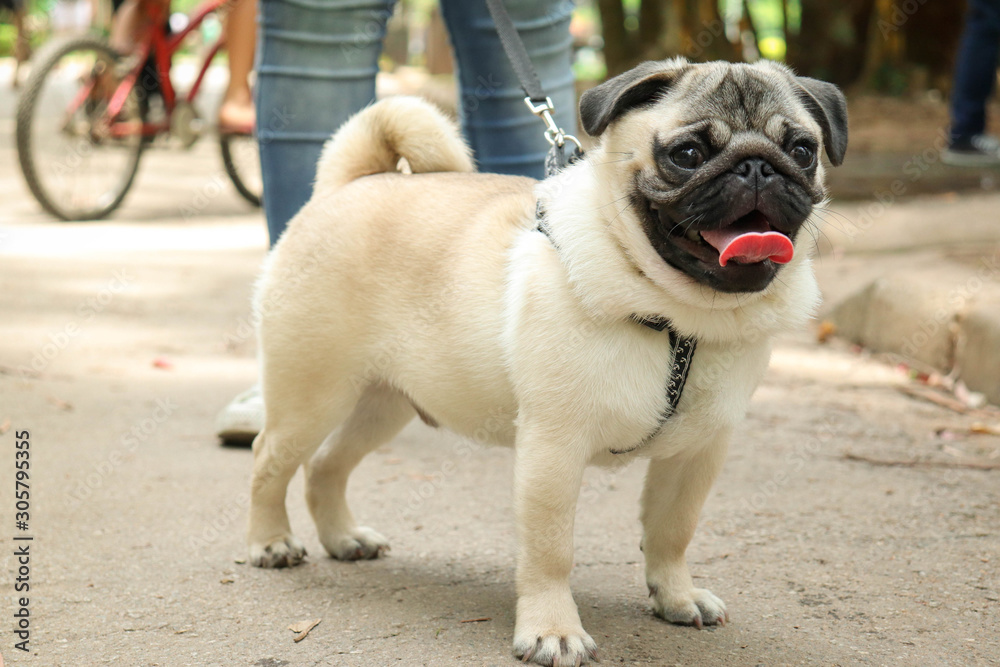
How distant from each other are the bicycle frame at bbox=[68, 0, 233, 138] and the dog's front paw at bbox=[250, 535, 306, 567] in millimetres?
4975

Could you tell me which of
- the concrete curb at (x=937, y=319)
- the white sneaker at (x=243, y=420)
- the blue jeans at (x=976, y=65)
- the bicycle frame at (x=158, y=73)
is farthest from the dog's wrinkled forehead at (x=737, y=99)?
the bicycle frame at (x=158, y=73)

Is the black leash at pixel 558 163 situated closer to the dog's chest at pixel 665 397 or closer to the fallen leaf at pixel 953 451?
the dog's chest at pixel 665 397

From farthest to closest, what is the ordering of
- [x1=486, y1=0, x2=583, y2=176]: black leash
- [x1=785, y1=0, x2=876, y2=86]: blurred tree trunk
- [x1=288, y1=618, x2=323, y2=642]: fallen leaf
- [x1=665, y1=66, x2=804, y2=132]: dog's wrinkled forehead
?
[x1=785, y1=0, x2=876, y2=86]: blurred tree trunk, [x1=486, y1=0, x2=583, y2=176]: black leash, [x1=288, y1=618, x2=323, y2=642]: fallen leaf, [x1=665, y1=66, x2=804, y2=132]: dog's wrinkled forehead

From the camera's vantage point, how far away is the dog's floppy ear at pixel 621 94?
1.98 metres

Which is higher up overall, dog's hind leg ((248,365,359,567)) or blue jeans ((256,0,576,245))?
blue jeans ((256,0,576,245))

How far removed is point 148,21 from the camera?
697 cm

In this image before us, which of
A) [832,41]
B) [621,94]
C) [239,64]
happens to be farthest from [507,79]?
[832,41]

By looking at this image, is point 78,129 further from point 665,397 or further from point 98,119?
point 665,397

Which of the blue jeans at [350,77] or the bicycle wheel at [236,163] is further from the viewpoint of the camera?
the bicycle wheel at [236,163]

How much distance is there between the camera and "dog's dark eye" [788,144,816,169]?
6.37 feet

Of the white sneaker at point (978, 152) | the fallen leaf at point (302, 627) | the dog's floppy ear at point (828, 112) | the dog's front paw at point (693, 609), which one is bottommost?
the fallen leaf at point (302, 627)

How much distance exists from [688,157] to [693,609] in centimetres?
94

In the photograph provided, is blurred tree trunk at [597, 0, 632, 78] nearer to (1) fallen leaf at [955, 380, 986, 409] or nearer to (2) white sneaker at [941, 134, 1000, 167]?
(2) white sneaker at [941, 134, 1000, 167]

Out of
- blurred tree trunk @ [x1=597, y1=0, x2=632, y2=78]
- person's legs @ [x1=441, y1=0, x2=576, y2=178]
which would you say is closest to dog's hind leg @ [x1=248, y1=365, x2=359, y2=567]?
person's legs @ [x1=441, y1=0, x2=576, y2=178]
